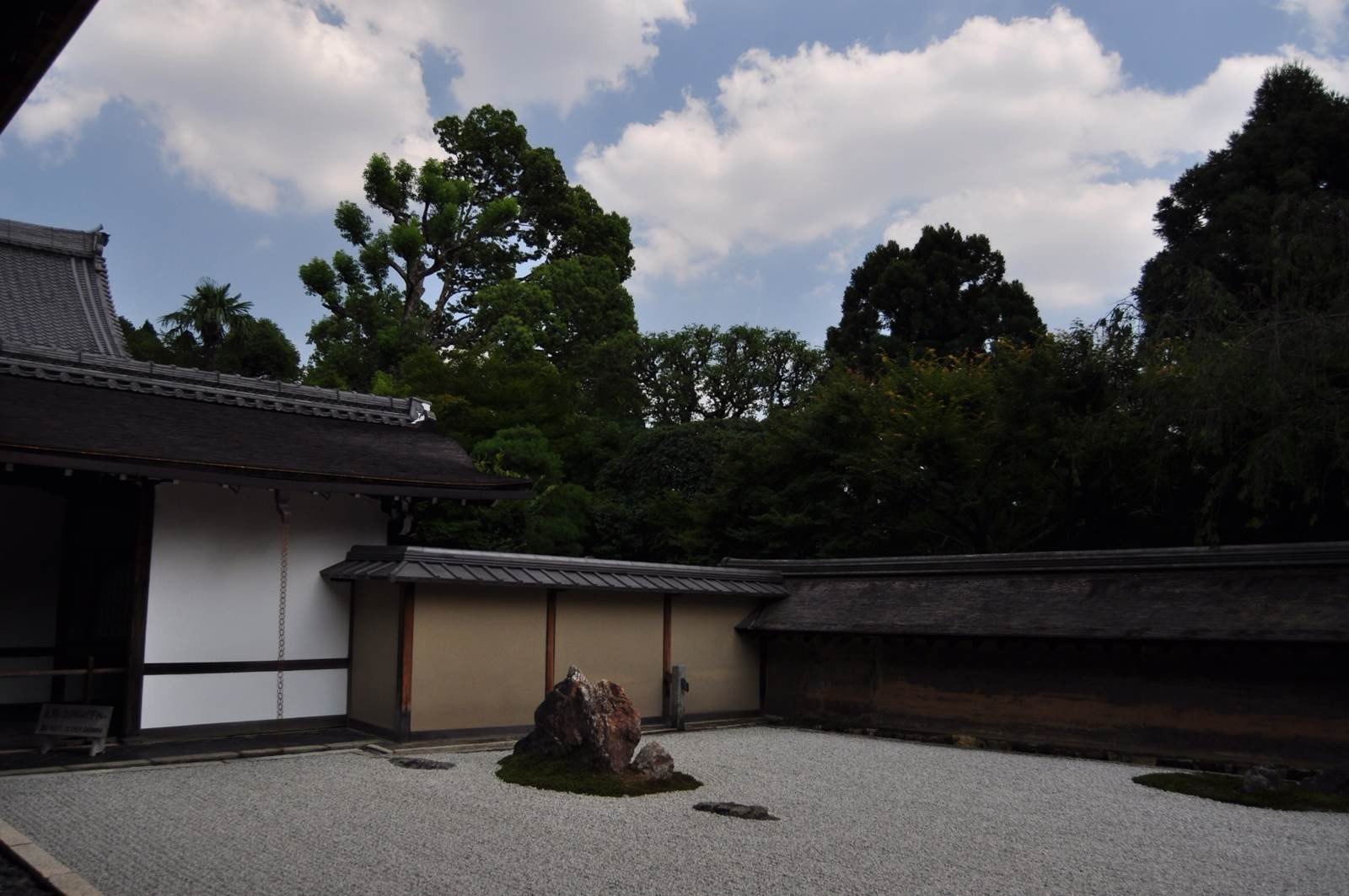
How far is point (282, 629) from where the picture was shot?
33.3 feet

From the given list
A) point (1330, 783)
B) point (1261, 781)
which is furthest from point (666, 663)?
point (1330, 783)

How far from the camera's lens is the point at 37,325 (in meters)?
14.3

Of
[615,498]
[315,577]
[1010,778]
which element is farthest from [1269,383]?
[615,498]

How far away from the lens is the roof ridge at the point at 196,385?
1031 centimetres

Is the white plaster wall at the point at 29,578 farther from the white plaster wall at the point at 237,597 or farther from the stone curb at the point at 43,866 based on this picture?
the stone curb at the point at 43,866

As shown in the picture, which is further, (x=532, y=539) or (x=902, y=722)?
(x=532, y=539)

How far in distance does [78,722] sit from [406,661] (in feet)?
9.29

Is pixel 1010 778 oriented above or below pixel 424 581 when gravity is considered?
below

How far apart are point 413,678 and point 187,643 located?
2.22m

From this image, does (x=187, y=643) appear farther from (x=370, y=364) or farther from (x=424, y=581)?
(x=370, y=364)

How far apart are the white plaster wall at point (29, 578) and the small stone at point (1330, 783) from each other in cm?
1297

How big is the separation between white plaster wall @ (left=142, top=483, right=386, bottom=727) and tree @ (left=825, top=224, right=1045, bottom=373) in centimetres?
1969

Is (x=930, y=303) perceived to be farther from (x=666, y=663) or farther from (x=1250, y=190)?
(x=666, y=663)

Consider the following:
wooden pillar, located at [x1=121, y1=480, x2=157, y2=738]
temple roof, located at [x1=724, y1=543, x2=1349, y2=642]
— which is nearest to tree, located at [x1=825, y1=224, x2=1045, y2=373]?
temple roof, located at [x1=724, y1=543, x2=1349, y2=642]
